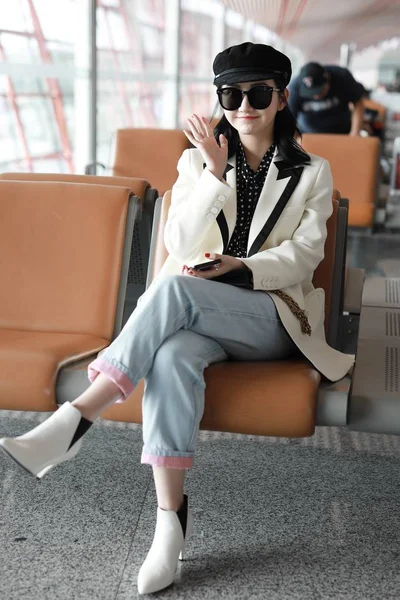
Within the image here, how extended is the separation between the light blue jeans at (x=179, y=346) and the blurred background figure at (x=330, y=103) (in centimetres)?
494

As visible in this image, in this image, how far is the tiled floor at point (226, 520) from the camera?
2.01 metres

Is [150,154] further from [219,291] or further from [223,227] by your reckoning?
[219,291]

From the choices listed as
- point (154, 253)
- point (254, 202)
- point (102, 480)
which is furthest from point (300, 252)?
point (102, 480)

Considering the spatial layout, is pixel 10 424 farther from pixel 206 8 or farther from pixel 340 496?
pixel 206 8

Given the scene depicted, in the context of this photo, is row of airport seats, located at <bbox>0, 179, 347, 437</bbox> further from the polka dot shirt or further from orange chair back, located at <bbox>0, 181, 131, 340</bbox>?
the polka dot shirt

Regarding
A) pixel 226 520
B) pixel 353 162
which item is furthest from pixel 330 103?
pixel 226 520

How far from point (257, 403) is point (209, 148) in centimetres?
77

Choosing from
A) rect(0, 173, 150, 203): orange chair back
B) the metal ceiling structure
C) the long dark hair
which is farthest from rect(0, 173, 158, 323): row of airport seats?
the metal ceiling structure

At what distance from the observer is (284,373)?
2.19 m

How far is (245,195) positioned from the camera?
2.53 meters

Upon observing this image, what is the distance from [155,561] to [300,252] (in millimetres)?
938

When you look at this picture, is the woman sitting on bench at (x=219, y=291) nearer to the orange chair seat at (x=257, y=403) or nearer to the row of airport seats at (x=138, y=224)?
the orange chair seat at (x=257, y=403)

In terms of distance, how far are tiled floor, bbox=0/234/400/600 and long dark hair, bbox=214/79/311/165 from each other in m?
1.03

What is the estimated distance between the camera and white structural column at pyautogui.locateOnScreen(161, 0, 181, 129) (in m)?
11.2
